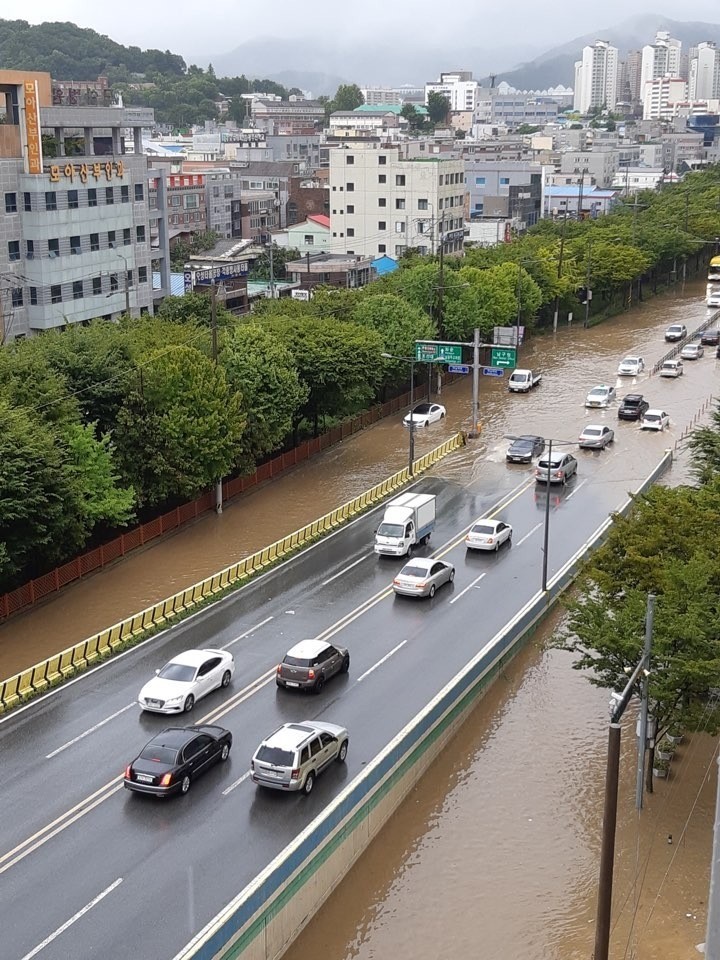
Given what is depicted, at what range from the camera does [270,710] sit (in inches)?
1212

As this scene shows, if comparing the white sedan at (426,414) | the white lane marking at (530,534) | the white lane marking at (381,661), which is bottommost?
the white lane marking at (381,661)

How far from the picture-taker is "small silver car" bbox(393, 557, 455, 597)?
38781mm

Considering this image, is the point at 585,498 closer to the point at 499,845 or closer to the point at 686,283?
the point at 499,845

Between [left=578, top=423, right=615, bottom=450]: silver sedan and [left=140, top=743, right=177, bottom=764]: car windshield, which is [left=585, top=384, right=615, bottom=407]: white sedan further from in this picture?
[left=140, top=743, right=177, bottom=764]: car windshield

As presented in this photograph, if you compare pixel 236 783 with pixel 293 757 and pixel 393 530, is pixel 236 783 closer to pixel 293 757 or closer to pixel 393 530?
pixel 293 757

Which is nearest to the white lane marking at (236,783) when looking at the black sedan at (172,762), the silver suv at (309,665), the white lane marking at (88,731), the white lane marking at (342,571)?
the black sedan at (172,762)

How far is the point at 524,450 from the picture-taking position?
56312 millimetres

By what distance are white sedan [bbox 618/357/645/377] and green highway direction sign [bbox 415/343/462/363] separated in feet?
56.2

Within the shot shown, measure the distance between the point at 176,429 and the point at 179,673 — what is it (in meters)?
15.0

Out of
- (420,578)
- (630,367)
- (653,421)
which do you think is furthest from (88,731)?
(630,367)

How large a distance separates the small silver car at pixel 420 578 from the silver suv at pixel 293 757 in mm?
11928

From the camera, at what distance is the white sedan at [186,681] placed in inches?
1193

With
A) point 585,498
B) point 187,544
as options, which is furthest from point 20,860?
point 585,498

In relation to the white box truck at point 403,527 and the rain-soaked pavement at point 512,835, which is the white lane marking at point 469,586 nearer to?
the white box truck at point 403,527
